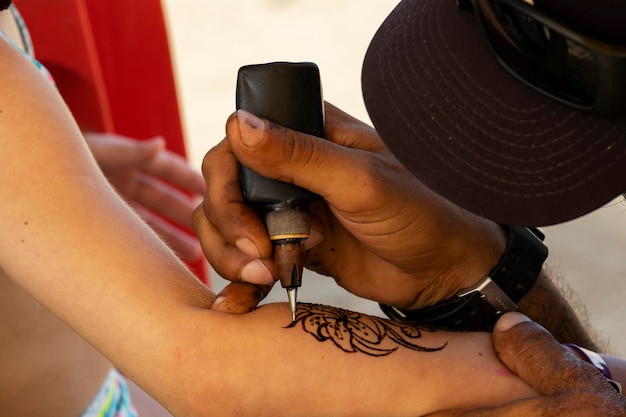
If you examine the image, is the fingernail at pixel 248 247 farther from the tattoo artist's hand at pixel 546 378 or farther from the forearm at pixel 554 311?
the forearm at pixel 554 311

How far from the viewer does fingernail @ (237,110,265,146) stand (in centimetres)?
120

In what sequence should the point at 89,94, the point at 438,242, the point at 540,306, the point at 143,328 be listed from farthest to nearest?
the point at 89,94, the point at 540,306, the point at 438,242, the point at 143,328

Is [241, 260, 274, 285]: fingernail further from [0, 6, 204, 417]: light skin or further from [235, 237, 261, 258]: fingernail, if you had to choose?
[0, 6, 204, 417]: light skin

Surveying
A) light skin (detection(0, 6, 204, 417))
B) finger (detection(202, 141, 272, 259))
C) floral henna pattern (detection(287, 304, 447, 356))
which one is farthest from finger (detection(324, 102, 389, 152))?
light skin (detection(0, 6, 204, 417))

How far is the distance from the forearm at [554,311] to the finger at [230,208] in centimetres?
63

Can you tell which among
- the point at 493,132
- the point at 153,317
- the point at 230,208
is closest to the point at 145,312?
the point at 153,317

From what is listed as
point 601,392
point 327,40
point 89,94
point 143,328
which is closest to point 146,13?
A: point 89,94

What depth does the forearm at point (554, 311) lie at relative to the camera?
1.66 meters

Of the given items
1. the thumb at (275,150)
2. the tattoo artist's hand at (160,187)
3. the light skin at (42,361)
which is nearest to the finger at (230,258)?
the thumb at (275,150)

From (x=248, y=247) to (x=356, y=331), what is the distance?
0.22m

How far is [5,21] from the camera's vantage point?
1732 mm

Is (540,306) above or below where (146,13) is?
below

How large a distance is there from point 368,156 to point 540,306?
1.84ft

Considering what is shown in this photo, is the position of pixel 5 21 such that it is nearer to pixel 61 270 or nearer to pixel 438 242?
pixel 61 270
